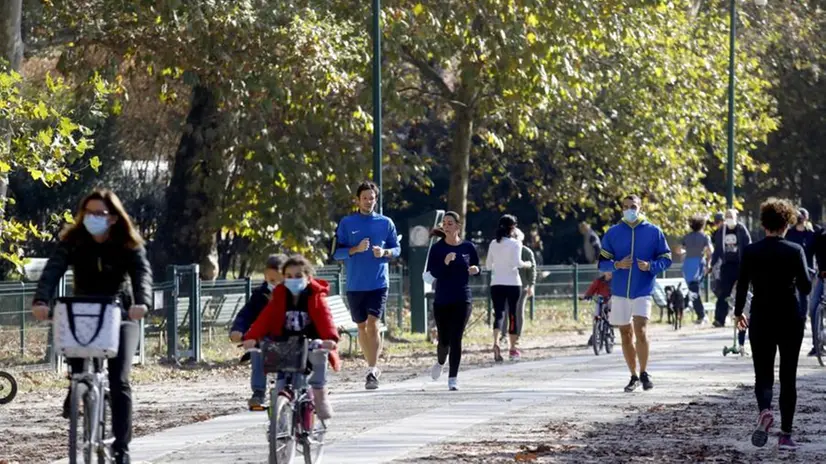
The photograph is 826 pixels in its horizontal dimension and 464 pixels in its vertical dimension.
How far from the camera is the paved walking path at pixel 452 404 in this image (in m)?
12.1

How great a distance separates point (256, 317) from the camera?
11.1 m

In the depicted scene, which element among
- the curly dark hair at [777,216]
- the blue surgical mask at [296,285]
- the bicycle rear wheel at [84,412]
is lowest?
the bicycle rear wheel at [84,412]

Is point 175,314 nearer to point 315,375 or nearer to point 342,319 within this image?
point 342,319

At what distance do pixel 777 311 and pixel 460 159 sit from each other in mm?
21527

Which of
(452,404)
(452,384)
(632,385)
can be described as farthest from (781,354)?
(452,384)

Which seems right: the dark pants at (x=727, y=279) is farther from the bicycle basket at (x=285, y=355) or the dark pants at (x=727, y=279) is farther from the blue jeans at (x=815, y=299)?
the bicycle basket at (x=285, y=355)

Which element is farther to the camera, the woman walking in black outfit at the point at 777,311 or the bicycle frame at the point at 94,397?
the woman walking in black outfit at the point at 777,311

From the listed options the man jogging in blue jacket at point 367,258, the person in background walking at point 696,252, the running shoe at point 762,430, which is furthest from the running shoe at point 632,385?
the person in background walking at point 696,252

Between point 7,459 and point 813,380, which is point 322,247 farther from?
point 7,459

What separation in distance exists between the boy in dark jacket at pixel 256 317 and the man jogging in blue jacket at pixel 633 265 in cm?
573

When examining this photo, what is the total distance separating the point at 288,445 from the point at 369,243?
6706 mm

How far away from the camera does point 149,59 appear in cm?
2558

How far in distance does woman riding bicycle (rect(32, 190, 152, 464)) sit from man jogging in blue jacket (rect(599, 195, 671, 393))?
696 cm

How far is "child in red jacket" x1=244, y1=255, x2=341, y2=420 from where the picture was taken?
10.6 meters
